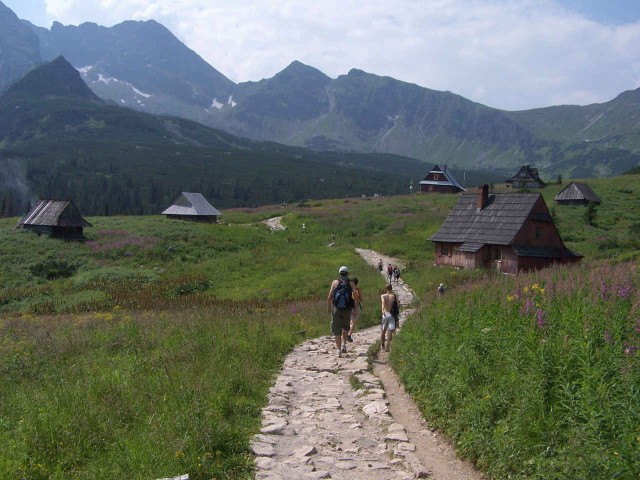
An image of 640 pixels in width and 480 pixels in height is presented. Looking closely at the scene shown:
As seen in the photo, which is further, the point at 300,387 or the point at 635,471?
the point at 300,387

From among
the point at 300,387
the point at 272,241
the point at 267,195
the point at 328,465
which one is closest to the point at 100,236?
the point at 272,241

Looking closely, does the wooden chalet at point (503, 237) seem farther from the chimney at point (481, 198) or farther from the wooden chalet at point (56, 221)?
the wooden chalet at point (56, 221)

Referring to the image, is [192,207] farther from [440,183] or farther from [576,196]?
[440,183]

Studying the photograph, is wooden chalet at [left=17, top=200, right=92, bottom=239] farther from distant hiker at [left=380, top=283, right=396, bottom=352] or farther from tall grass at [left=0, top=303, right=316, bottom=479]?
distant hiker at [left=380, top=283, right=396, bottom=352]

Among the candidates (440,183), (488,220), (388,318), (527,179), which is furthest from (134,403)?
(440,183)

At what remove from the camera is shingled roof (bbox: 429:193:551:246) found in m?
46.2

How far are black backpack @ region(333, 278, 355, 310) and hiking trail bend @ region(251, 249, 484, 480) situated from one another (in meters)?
2.25

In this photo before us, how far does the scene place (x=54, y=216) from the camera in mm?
60344

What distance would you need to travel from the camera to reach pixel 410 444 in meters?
8.36

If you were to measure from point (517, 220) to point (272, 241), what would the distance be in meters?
26.4

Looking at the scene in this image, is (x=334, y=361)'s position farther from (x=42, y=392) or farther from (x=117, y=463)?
(x=117, y=463)

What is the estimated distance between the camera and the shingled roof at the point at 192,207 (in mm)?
80125

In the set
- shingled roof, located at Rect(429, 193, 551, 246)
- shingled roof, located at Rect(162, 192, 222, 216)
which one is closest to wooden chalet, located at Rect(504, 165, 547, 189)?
shingled roof, located at Rect(162, 192, 222, 216)

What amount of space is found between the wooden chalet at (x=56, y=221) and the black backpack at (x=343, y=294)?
50858mm
